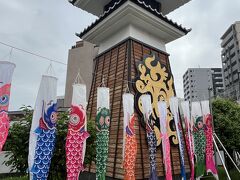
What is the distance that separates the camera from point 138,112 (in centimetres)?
743

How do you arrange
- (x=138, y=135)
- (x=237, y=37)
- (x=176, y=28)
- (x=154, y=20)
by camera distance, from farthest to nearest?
(x=237, y=37)
(x=176, y=28)
(x=154, y=20)
(x=138, y=135)

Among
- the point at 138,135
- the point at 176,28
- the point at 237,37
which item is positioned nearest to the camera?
the point at 138,135

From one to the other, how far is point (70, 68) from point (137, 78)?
20.2 meters

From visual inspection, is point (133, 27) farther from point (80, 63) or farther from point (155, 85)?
point (80, 63)

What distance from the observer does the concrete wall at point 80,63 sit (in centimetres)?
2505

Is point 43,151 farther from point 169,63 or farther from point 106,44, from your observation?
point 169,63

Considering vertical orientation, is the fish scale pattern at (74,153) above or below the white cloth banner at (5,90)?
below

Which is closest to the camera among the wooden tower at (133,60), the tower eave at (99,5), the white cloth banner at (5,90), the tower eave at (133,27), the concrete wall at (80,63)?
the white cloth banner at (5,90)

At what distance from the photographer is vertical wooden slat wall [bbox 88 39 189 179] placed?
22.6ft

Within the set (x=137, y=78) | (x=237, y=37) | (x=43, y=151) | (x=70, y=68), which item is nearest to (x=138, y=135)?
(x=137, y=78)

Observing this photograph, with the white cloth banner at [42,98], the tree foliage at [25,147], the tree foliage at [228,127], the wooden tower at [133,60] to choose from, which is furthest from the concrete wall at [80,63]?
the white cloth banner at [42,98]

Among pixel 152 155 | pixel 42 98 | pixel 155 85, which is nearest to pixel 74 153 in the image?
pixel 42 98

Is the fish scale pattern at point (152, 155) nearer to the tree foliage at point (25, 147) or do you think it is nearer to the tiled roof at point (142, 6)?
the tree foliage at point (25, 147)

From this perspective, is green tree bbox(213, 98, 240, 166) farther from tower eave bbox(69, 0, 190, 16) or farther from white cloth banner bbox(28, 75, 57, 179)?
white cloth banner bbox(28, 75, 57, 179)
